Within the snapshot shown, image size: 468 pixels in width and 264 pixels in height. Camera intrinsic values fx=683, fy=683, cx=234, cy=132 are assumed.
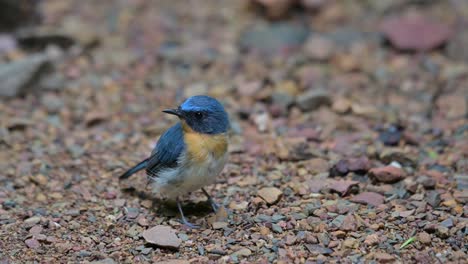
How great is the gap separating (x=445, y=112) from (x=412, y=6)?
8.61ft

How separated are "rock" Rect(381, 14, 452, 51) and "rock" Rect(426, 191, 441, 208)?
3705mm

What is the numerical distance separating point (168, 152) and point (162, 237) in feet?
2.48

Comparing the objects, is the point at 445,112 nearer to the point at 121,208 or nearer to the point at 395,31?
the point at 395,31

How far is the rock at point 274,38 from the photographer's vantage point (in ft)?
30.7

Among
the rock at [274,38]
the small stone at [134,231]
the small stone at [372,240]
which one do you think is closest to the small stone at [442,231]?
the small stone at [372,240]

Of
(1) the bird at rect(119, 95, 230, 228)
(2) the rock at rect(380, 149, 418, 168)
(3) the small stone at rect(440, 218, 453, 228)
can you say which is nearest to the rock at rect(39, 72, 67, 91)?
(1) the bird at rect(119, 95, 230, 228)

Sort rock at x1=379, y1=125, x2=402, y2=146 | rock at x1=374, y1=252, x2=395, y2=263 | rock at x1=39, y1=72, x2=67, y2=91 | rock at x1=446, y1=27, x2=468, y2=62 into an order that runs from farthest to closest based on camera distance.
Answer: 1. rock at x1=446, y1=27, x2=468, y2=62
2. rock at x1=39, y1=72, x2=67, y2=91
3. rock at x1=379, y1=125, x2=402, y2=146
4. rock at x1=374, y1=252, x2=395, y2=263

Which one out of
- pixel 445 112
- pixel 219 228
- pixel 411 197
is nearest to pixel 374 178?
pixel 411 197

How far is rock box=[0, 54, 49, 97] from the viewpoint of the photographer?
27.2 feet

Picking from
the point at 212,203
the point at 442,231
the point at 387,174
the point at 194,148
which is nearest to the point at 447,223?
the point at 442,231

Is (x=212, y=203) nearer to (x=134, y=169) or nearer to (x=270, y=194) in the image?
(x=270, y=194)

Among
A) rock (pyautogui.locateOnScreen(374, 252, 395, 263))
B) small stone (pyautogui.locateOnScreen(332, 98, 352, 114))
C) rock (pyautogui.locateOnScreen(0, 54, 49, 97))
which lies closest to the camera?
rock (pyautogui.locateOnScreen(374, 252, 395, 263))

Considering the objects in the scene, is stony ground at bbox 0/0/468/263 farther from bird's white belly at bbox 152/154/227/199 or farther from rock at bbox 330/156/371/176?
bird's white belly at bbox 152/154/227/199

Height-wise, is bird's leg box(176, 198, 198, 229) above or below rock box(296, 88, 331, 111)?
below
